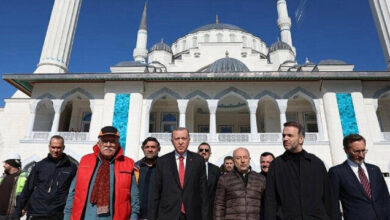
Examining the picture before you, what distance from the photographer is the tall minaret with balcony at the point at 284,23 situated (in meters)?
26.6

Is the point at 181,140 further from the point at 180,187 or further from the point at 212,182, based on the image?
the point at 212,182

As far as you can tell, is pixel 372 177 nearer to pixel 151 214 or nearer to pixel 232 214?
pixel 232 214

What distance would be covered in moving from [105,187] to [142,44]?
27.3 m

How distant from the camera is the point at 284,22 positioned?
87.3 feet

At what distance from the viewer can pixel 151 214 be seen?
2.67 m

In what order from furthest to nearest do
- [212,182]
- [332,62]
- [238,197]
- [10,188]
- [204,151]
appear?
1. [332,62]
2. [204,151]
3. [10,188]
4. [212,182]
5. [238,197]

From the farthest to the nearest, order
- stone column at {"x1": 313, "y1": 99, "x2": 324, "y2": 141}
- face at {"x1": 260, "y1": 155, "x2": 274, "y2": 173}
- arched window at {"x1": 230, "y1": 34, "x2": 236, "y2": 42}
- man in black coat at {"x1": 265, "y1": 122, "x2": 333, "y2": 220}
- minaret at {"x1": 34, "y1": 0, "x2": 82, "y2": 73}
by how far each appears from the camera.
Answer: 1. arched window at {"x1": 230, "y1": 34, "x2": 236, "y2": 42}
2. minaret at {"x1": 34, "y1": 0, "x2": 82, "y2": 73}
3. stone column at {"x1": 313, "y1": 99, "x2": 324, "y2": 141}
4. face at {"x1": 260, "y1": 155, "x2": 274, "y2": 173}
5. man in black coat at {"x1": 265, "y1": 122, "x2": 333, "y2": 220}

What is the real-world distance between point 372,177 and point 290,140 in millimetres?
1143

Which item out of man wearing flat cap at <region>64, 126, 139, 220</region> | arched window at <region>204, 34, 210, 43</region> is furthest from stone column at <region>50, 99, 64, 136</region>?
arched window at <region>204, 34, 210, 43</region>

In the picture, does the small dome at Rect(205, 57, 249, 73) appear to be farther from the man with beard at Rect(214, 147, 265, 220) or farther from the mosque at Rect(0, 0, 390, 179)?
the man with beard at Rect(214, 147, 265, 220)

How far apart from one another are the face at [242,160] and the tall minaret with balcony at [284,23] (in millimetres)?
25990

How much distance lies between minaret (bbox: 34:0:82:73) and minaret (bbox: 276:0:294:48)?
19.8m

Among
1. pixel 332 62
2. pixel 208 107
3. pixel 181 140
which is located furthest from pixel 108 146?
pixel 332 62

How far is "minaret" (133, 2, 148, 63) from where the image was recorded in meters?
26.5
